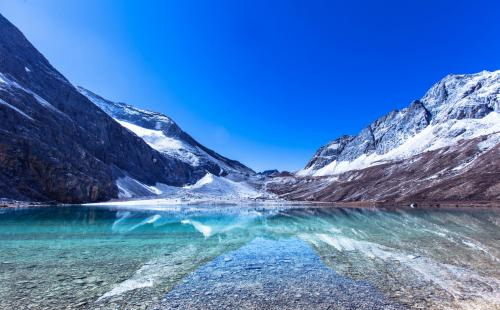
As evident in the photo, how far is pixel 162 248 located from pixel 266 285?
599 inches

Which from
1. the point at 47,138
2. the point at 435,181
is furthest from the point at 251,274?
the point at 435,181

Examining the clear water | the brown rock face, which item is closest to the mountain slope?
the clear water

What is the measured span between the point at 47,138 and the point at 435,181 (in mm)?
160304

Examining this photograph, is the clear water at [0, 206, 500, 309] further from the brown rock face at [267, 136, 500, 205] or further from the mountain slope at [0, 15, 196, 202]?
the brown rock face at [267, 136, 500, 205]

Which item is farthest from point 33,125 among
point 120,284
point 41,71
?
point 120,284

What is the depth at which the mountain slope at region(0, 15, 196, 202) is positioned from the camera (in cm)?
10100

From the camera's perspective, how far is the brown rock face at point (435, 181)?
119 m

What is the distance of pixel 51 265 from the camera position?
21.5m

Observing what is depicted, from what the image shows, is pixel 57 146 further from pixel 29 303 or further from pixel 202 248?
pixel 29 303

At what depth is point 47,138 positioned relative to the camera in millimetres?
121688

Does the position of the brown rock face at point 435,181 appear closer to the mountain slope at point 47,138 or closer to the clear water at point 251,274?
the clear water at point 251,274

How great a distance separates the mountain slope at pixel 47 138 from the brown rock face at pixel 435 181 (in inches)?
4521

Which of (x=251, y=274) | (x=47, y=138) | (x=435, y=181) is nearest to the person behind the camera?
(x=251, y=274)

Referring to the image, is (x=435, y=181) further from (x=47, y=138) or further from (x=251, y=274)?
(x=47, y=138)
